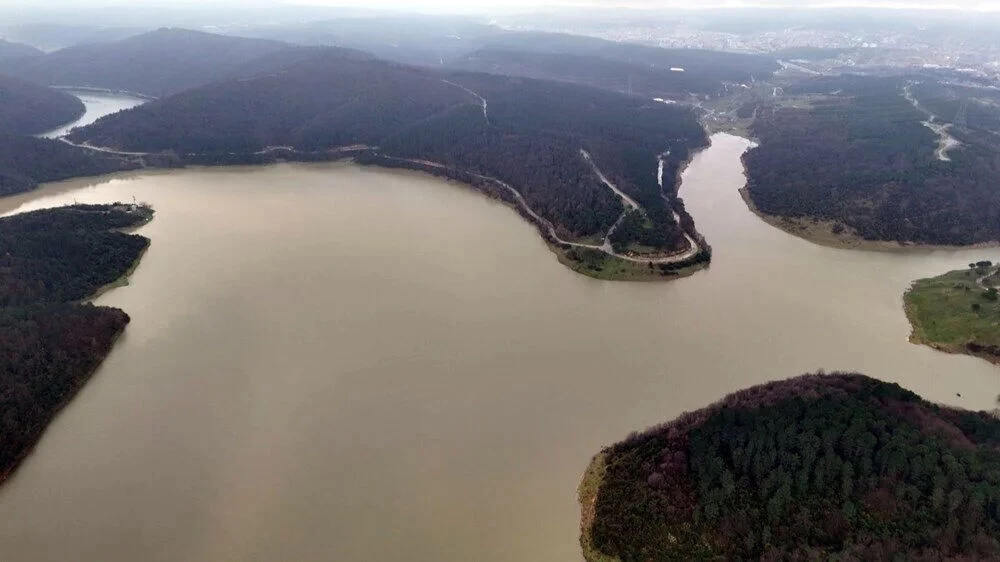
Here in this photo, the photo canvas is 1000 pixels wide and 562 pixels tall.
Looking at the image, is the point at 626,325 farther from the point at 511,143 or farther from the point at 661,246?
the point at 511,143

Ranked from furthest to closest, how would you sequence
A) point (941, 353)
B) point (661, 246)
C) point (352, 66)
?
point (352, 66) < point (661, 246) < point (941, 353)

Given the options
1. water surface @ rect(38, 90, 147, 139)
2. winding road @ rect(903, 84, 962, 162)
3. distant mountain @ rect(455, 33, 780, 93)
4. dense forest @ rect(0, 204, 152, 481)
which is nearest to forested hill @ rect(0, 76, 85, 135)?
water surface @ rect(38, 90, 147, 139)

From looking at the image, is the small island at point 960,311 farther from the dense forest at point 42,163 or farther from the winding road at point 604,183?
the dense forest at point 42,163

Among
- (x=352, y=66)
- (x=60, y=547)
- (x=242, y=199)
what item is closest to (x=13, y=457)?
(x=60, y=547)

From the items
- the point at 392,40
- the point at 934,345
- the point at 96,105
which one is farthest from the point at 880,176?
the point at 392,40

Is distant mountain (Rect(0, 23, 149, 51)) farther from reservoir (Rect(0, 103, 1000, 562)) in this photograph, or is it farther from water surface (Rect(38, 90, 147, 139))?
reservoir (Rect(0, 103, 1000, 562))

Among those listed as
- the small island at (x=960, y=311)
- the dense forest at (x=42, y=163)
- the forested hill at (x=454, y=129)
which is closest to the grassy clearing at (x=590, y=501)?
the small island at (x=960, y=311)
